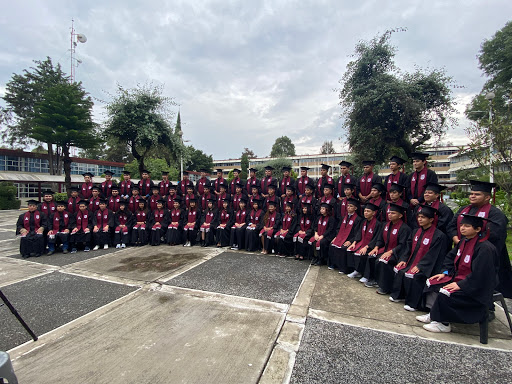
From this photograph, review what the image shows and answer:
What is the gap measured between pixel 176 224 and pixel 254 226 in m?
2.60

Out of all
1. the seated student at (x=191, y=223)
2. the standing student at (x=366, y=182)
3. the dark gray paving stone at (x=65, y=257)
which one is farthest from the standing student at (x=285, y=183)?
the dark gray paving stone at (x=65, y=257)

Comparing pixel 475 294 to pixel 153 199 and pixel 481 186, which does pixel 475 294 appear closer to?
pixel 481 186

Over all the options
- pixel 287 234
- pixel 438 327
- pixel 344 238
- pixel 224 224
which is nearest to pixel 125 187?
pixel 224 224

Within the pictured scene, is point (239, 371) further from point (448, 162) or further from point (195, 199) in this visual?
point (448, 162)

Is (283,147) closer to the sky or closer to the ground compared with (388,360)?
closer to the sky

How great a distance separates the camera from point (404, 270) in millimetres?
4273

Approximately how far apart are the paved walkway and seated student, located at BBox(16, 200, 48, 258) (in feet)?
6.96

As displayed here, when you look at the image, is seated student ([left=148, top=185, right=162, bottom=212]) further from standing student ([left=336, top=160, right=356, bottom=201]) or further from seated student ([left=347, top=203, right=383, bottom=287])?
seated student ([left=347, top=203, right=383, bottom=287])

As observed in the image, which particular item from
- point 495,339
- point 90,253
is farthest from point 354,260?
point 90,253

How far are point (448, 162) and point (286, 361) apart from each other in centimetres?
7361

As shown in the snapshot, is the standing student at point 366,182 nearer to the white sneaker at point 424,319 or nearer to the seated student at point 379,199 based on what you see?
the seated student at point 379,199

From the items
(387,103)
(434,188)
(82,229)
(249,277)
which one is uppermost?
(387,103)

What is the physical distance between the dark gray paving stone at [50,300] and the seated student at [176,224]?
121 inches

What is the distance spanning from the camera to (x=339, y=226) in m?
6.46
